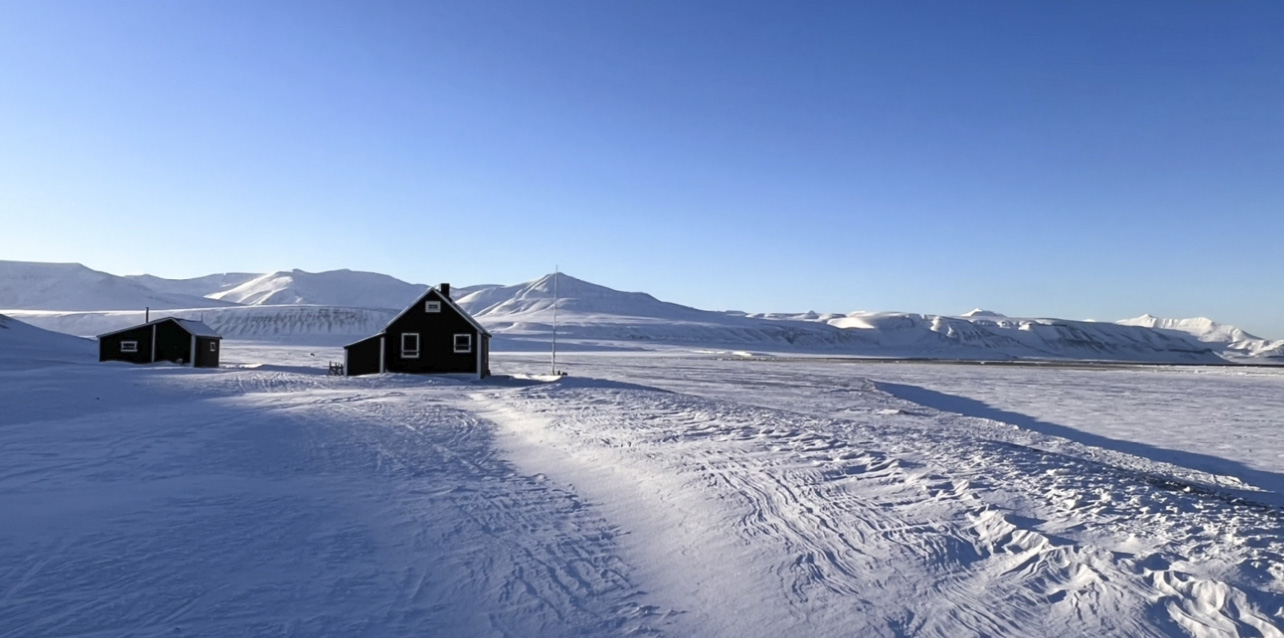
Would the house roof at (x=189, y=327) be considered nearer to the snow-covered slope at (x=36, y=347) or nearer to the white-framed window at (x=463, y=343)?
the snow-covered slope at (x=36, y=347)

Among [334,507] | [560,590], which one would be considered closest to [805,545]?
[560,590]

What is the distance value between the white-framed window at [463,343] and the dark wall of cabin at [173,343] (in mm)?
20776

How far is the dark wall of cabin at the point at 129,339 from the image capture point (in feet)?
154

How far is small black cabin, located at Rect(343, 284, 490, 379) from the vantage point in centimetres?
3988

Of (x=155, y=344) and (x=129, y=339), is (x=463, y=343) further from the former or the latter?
(x=129, y=339)

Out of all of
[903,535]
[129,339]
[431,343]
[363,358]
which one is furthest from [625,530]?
[129,339]

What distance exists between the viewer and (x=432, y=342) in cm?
3997

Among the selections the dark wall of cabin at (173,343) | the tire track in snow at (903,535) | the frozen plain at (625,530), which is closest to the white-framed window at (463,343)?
the dark wall of cabin at (173,343)

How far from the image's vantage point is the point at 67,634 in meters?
5.54

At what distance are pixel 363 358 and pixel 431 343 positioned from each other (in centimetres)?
432

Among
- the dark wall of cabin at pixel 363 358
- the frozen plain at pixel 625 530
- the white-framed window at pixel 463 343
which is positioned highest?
the white-framed window at pixel 463 343

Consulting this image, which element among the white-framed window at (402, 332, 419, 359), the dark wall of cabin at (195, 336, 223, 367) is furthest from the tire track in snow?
the dark wall of cabin at (195, 336, 223, 367)

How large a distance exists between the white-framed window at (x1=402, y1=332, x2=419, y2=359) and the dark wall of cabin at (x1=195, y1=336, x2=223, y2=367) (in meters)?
17.7

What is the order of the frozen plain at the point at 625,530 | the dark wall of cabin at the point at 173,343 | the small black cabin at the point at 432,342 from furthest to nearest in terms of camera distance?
the dark wall of cabin at the point at 173,343
the small black cabin at the point at 432,342
the frozen plain at the point at 625,530
